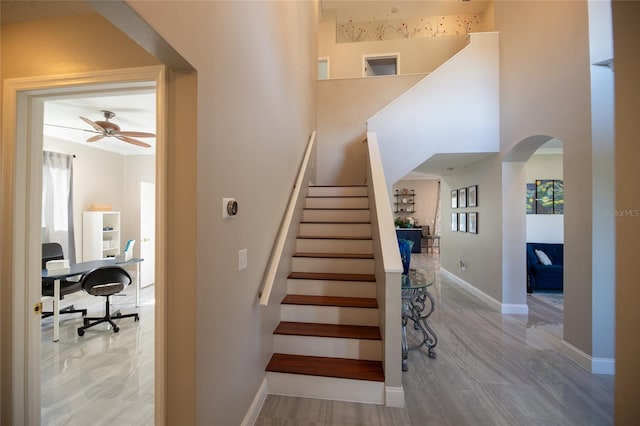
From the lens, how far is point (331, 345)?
2180 mm

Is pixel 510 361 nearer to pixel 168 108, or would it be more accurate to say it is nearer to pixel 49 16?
pixel 168 108

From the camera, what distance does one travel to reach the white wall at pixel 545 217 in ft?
18.8

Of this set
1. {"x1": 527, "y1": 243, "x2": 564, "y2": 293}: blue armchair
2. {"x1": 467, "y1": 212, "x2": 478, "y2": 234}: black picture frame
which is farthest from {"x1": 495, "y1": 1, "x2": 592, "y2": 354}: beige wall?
{"x1": 527, "y1": 243, "x2": 564, "y2": 293}: blue armchair

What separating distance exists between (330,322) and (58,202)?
523cm

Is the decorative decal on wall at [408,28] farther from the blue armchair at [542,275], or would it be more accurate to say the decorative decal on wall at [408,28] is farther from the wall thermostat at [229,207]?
the wall thermostat at [229,207]

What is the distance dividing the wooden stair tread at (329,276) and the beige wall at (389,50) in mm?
5385

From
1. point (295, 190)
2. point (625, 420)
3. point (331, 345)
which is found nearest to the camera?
point (625, 420)

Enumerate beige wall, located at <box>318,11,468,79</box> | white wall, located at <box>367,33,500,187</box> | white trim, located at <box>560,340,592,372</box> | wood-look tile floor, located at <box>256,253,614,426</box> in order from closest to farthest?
wood-look tile floor, located at <box>256,253,614,426</box>, white trim, located at <box>560,340,592,372</box>, white wall, located at <box>367,33,500,187</box>, beige wall, located at <box>318,11,468,79</box>

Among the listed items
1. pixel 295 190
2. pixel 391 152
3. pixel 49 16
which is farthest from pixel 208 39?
pixel 391 152

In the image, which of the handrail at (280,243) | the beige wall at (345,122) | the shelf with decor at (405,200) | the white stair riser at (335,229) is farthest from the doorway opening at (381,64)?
the shelf with decor at (405,200)

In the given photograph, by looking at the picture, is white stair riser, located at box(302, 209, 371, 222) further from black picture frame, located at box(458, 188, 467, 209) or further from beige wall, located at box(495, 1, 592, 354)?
black picture frame, located at box(458, 188, 467, 209)

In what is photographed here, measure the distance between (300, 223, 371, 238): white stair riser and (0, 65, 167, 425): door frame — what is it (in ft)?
7.49

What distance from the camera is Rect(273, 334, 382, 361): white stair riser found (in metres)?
2.14

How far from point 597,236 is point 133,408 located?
4185 millimetres
